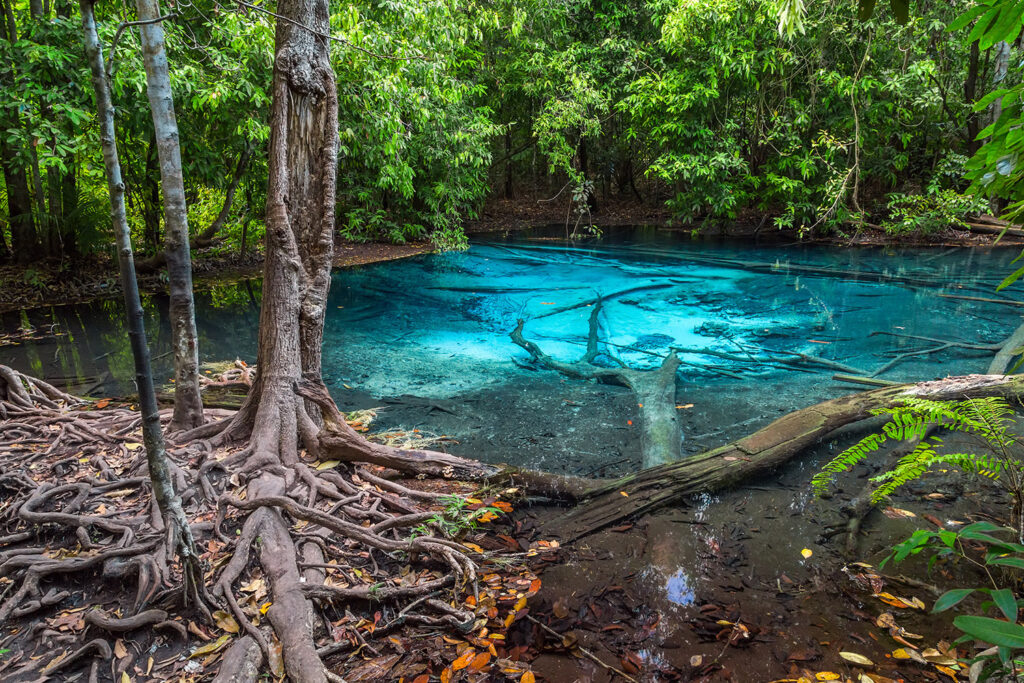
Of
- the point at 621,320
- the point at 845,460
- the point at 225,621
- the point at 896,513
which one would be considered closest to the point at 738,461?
the point at 896,513

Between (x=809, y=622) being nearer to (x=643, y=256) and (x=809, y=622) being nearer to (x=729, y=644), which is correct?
(x=729, y=644)

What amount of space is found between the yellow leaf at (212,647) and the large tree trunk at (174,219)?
185 cm

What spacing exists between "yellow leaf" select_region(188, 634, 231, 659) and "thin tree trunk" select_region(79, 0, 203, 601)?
0.68ft

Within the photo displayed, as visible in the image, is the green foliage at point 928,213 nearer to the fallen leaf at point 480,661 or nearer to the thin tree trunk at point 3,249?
the fallen leaf at point 480,661

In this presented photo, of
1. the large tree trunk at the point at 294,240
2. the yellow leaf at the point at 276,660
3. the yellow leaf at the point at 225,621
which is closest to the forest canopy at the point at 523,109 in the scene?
the large tree trunk at the point at 294,240

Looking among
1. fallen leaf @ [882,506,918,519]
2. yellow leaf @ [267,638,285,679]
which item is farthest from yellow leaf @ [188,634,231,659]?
fallen leaf @ [882,506,918,519]

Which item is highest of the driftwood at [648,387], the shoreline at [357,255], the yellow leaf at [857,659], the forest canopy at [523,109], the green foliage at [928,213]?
the forest canopy at [523,109]

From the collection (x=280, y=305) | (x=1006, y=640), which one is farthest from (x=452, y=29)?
(x=1006, y=640)

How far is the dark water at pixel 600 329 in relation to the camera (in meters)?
5.39

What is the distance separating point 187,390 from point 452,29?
8832 mm

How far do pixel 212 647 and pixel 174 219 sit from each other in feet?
7.45

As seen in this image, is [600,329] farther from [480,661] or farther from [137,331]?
[137,331]

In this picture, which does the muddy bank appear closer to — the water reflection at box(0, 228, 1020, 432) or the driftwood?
the driftwood

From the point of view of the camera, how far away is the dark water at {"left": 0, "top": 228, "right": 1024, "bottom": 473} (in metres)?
5.39
